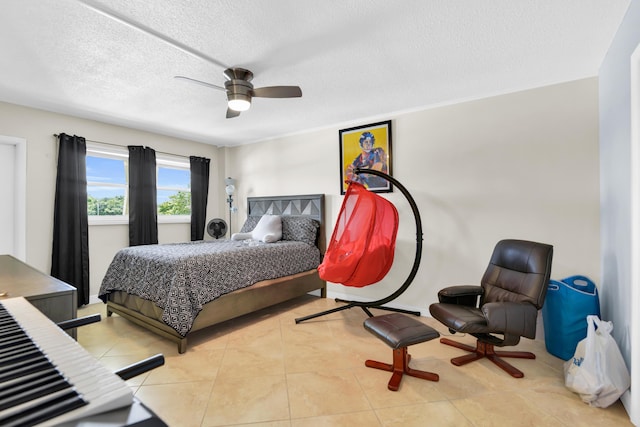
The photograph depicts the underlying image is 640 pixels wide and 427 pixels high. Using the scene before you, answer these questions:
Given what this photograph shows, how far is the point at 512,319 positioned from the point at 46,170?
4.91m

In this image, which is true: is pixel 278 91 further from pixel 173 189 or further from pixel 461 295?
pixel 173 189

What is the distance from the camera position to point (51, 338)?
0.73 m

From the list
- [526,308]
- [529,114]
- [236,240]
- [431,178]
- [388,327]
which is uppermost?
[529,114]

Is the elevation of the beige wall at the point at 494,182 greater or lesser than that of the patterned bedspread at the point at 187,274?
greater

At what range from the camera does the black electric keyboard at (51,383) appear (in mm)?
454

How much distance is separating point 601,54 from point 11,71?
4783 millimetres

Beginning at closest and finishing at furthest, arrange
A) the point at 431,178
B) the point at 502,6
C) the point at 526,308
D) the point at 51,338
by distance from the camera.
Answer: the point at 51,338 < the point at 502,6 < the point at 526,308 < the point at 431,178

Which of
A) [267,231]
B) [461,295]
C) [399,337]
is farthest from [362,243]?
[267,231]

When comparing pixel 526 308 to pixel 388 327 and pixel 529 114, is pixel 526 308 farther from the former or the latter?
pixel 529 114

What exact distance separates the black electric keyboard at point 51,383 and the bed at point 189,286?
191 centimetres

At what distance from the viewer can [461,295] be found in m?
2.53

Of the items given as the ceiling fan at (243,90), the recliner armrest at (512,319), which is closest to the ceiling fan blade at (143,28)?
the ceiling fan at (243,90)

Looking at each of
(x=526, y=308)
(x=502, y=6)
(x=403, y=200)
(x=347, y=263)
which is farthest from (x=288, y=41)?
(x=526, y=308)

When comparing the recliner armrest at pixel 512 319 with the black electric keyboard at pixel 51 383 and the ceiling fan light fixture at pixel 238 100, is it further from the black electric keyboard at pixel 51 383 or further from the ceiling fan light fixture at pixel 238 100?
the ceiling fan light fixture at pixel 238 100
